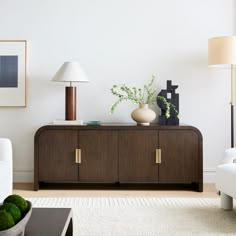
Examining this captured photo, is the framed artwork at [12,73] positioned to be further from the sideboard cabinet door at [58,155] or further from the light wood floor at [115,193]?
the light wood floor at [115,193]

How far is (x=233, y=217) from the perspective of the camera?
3215 millimetres

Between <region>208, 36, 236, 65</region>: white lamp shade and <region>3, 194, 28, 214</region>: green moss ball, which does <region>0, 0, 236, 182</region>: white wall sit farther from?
<region>3, 194, 28, 214</region>: green moss ball

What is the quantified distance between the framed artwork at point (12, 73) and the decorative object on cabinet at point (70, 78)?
0.51 metres

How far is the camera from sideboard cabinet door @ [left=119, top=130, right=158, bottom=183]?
433 cm

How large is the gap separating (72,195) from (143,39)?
1837 millimetres

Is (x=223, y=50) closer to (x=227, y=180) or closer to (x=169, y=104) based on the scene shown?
(x=169, y=104)

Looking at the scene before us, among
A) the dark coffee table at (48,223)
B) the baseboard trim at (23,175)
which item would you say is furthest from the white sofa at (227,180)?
the baseboard trim at (23,175)

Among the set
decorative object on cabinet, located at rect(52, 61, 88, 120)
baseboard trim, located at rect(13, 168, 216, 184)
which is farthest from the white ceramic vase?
baseboard trim, located at rect(13, 168, 216, 184)

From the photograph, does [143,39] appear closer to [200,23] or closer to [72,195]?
[200,23]

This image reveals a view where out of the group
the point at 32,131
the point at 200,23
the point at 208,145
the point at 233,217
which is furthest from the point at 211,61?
the point at 32,131

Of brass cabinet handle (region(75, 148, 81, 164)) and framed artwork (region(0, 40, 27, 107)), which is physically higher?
framed artwork (region(0, 40, 27, 107))

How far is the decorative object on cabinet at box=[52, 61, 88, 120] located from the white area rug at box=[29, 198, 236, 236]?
3.24ft

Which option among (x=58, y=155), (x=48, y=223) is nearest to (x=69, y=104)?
(x=58, y=155)

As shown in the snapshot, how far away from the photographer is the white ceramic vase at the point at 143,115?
4.39 metres
